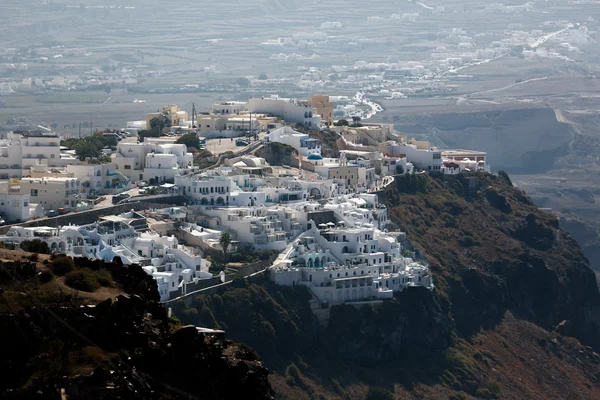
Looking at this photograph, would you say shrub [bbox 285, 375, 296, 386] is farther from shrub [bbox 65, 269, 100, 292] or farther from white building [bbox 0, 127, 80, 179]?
shrub [bbox 65, 269, 100, 292]

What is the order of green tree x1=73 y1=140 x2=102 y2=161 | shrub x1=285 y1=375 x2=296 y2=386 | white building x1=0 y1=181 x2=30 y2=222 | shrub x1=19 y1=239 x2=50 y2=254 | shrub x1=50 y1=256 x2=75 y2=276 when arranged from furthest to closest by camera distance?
green tree x1=73 y1=140 x2=102 y2=161
white building x1=0 y1=181 x2=30 y2=222
shrub x1=285 y1=375 x2=296 y2=386
shrub x1=19 y1=239 x2=50 y2=254
shrub x1=50 y1=256 x2=75 y2=276

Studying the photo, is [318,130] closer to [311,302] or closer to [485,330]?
[485,330]

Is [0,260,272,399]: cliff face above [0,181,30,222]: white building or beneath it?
Answer: above

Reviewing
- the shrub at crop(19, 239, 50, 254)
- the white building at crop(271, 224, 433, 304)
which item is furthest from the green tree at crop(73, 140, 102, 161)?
the shrub at crop(19, 239, 50, 254)

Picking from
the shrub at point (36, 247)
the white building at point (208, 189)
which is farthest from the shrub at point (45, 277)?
the white building at point (208, 189)

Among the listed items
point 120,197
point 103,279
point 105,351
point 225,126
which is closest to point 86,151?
point 120,197

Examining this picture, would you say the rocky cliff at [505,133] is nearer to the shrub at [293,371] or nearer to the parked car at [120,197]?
the parked car at [120,197]
